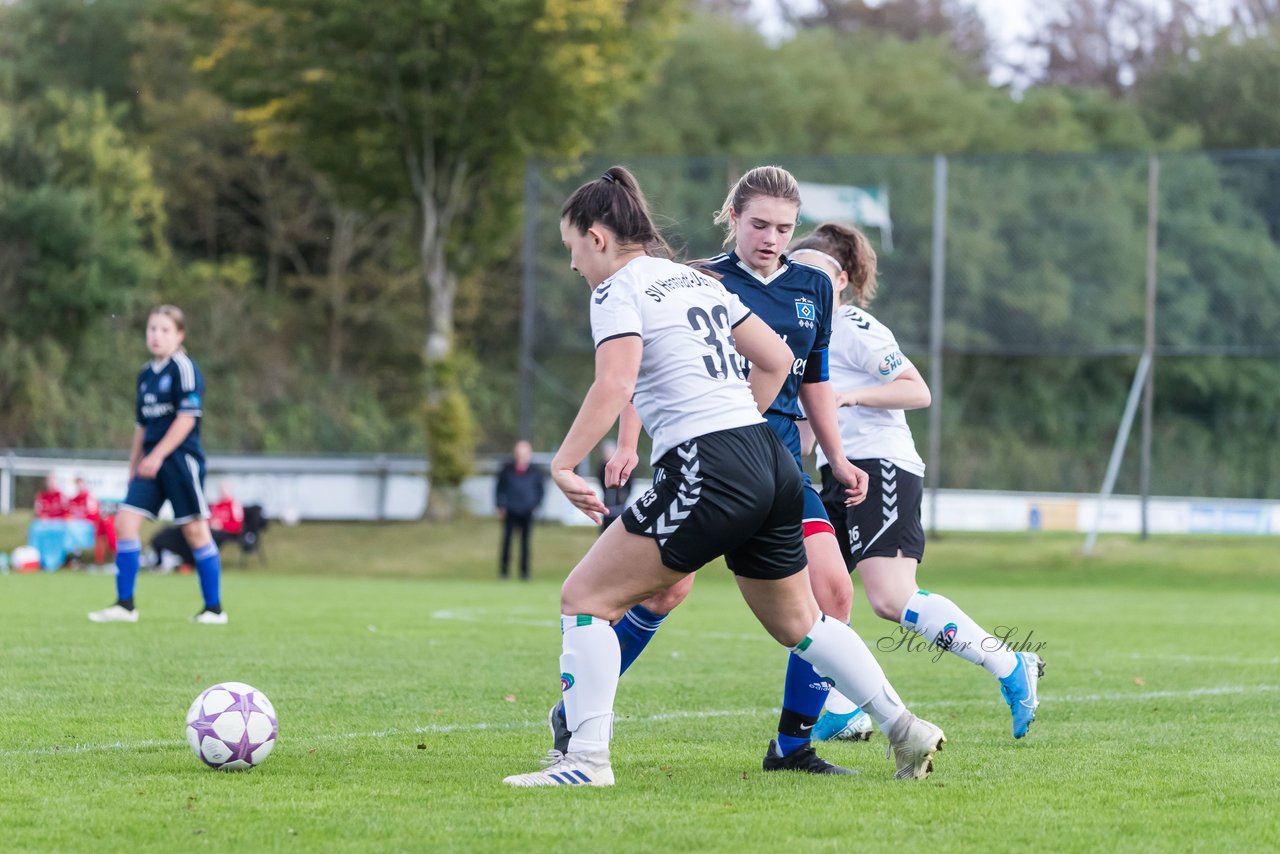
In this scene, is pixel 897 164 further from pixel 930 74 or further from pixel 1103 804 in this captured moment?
pixel 930 74

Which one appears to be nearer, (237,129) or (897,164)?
(897,164)

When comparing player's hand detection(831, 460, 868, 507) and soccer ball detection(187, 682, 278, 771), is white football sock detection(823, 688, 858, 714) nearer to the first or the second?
player's hand detection(831, 460, 868, 507)

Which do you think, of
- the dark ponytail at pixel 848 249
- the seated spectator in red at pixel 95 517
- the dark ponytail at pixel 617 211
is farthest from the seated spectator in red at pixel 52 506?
the dark ponytail at pixel 617 211

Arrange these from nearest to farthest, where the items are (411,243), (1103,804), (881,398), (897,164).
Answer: (1103,804) → (881,398) → (897,164) → (411,243)

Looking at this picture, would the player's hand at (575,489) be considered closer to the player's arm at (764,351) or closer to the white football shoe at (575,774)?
the player's arm at (764,351)

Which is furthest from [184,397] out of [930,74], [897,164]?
[930,74]

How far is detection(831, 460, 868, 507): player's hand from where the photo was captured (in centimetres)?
582

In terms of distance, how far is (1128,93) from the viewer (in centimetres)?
5512

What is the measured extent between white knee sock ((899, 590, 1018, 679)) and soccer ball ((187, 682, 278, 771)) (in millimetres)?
2531

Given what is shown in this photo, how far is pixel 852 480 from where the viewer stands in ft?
19.3

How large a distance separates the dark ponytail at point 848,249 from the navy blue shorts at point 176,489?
18.6 feet

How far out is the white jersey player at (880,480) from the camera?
6.36 meters

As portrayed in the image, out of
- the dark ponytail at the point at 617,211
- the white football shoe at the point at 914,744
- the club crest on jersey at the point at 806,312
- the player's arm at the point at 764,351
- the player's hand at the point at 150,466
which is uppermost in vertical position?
the dark ponytail at the point at 617,211

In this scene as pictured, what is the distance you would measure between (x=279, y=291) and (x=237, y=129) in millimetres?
4628
